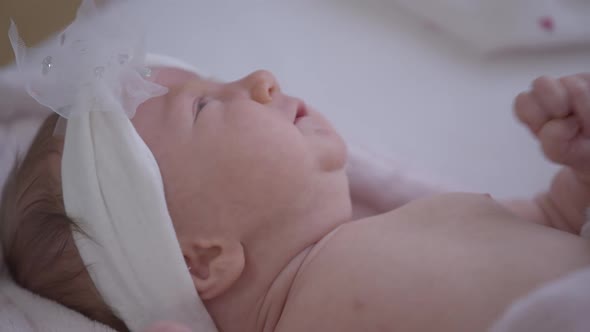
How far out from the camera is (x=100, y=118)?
879mm

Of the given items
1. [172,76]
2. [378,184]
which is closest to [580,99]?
[378,184]

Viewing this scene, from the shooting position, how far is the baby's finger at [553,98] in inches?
33.7

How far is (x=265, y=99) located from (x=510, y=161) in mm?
601

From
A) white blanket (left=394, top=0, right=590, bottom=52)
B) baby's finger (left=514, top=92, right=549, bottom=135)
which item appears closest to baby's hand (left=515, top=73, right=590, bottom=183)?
baby's finger (left=514, top=92, right=549, bottom=135)

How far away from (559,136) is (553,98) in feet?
0.19

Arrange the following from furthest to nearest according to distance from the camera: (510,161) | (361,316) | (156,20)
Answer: (156,20) < (510,161) < (361,316)

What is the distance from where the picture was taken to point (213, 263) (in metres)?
0.88

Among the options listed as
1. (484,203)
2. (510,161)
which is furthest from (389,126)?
(484,203)

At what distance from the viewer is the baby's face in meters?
0.87

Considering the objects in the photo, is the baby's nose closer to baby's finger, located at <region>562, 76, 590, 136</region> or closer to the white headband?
the white headband

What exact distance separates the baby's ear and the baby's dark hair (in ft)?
0.48

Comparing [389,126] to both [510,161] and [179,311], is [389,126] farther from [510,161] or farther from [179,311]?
[179,311]

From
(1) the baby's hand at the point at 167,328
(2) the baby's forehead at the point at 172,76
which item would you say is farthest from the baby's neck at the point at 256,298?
(2) the baby's forehead at the point at 172,76

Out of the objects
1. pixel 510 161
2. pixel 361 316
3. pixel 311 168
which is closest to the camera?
pixel 361 316
